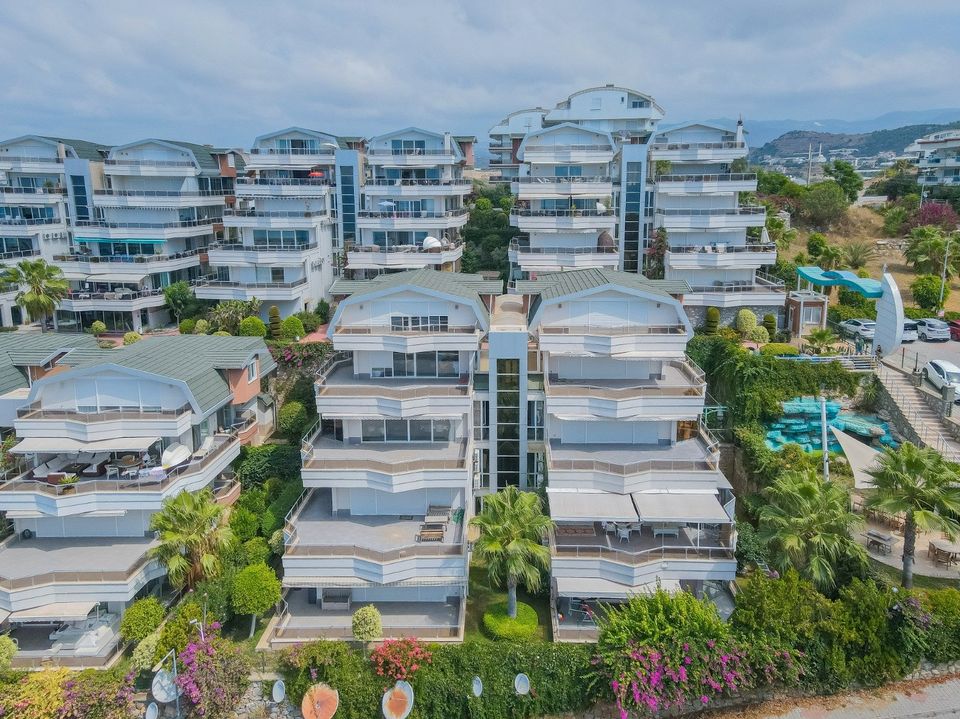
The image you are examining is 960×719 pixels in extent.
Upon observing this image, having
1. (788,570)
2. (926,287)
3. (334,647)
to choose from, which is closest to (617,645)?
(788,570)

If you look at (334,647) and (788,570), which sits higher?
(788,570)

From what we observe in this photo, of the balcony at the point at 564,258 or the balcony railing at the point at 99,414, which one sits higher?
the balcony at the point at 564,258

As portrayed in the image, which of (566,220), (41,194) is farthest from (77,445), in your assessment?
(41,194)

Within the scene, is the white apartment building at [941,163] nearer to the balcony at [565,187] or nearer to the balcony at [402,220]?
the balcony at [565,187]

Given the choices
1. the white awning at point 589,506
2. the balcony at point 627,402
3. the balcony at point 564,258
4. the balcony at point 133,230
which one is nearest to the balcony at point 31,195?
the balcony at point 133,230

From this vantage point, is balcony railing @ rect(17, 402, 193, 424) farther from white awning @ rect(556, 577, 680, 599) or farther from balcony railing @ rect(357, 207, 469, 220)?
balcony railing @ rect(357, 207, 469, 220)

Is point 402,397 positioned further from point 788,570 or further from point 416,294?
point 788,570

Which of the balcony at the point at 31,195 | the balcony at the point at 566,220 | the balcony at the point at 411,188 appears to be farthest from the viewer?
the balcony at the point at 31,195
